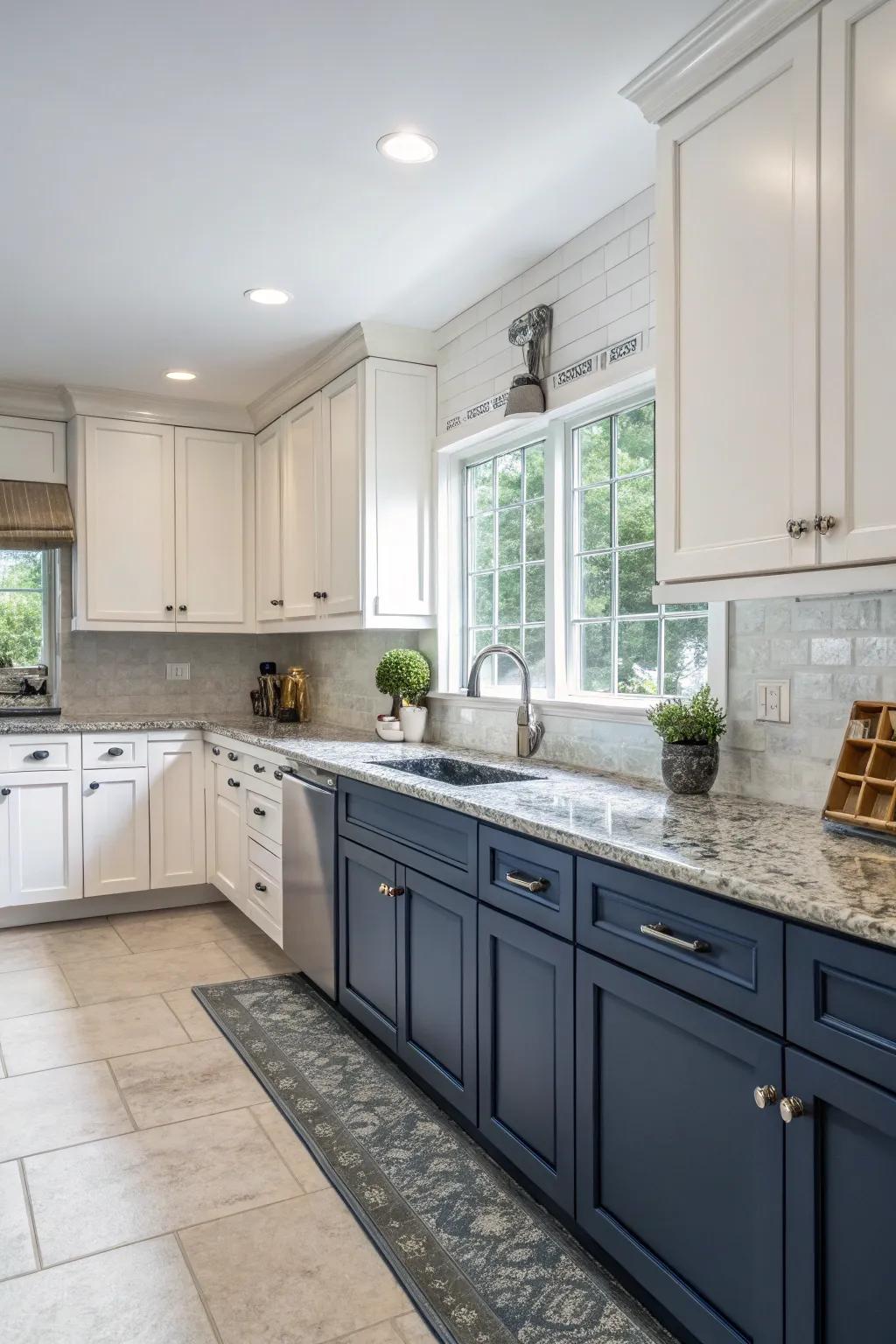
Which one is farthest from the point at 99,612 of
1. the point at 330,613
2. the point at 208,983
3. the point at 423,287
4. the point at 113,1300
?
the point at 113,1300

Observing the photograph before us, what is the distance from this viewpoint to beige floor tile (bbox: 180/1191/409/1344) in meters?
1.77

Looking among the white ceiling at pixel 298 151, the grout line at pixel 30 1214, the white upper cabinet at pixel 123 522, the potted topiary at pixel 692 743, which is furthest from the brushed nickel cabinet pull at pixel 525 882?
the white upper cabinet at pixel 123 522

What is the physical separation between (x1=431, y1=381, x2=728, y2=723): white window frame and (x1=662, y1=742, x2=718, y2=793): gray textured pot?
16 cm

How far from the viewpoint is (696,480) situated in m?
1.99

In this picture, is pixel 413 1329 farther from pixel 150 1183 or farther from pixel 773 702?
pixel 773 702

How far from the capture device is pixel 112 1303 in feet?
5.99

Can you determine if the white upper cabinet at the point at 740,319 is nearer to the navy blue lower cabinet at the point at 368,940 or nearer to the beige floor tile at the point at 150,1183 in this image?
the navy blue lower cabinet at the point at 368,940

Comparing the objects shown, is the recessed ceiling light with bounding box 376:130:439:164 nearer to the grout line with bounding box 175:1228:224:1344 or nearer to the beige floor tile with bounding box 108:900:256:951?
the grout line with bounding box 175:1228:224:1344

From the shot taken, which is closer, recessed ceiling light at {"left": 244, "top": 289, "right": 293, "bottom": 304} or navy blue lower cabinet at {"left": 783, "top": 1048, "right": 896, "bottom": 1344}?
navy blue lower cabinet at {"left": 783, "top": 1048, "right": 896, "bottom": 1344}

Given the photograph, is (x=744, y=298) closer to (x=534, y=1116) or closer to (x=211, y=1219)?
(x=534, y=1116)

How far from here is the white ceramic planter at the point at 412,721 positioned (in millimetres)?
3826

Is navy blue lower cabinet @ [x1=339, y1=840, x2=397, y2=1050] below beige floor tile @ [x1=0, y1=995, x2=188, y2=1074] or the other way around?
the other way around

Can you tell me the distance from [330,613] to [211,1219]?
249 cm

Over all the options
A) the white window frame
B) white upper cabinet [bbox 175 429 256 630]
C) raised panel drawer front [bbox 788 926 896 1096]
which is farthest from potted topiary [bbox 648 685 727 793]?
white upper cabinet [bbox 175 429 256 630]
